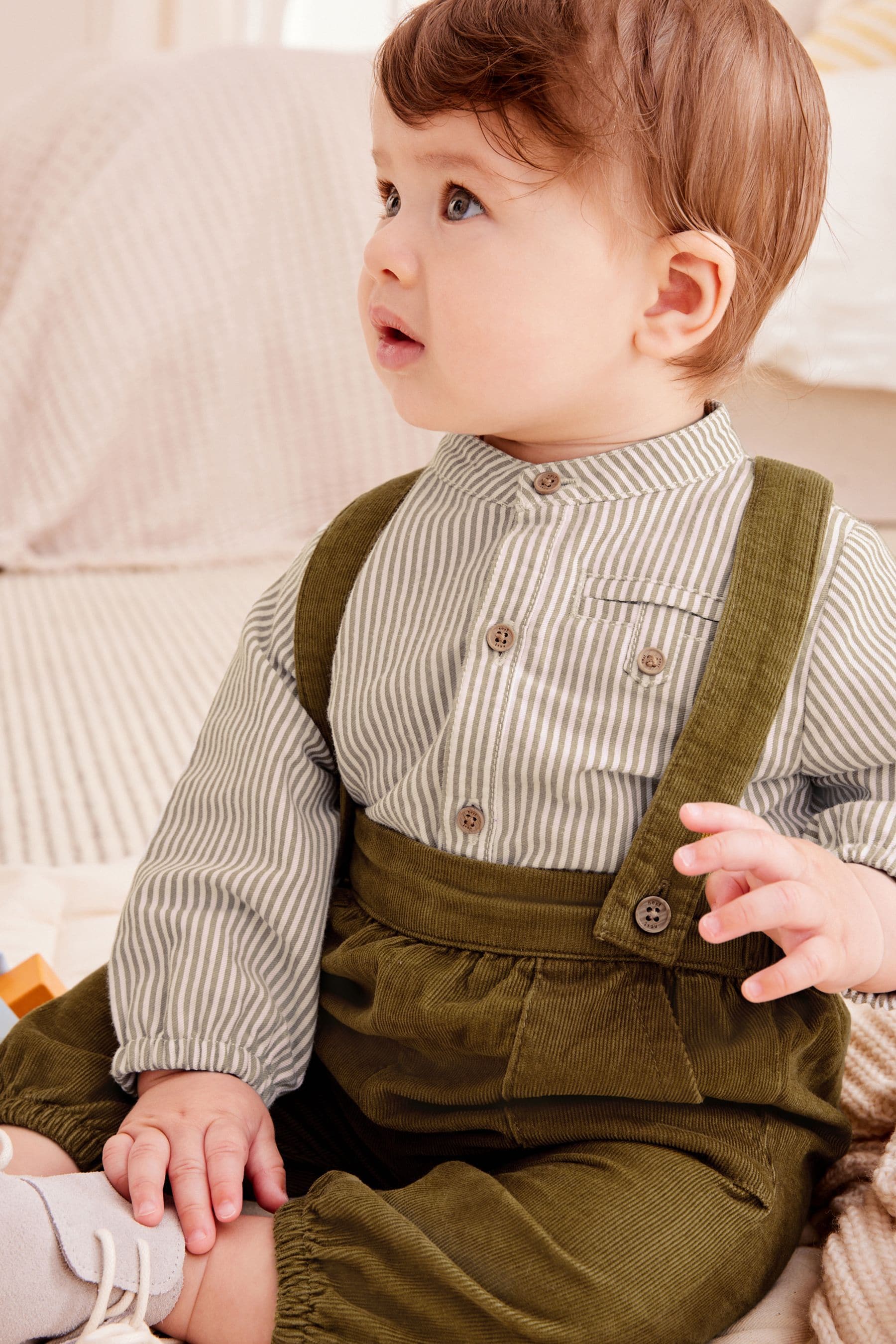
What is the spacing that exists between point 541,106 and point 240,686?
33 centimetres

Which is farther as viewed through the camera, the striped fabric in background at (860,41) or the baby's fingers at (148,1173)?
the striped fabric in background at (860,41)

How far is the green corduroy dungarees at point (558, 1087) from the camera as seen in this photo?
0.50 meters

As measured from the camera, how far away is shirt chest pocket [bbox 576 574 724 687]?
60 centimetres

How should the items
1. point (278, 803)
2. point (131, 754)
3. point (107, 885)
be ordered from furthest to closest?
point (131, 754) < point (107, 885) < point (278, 803)

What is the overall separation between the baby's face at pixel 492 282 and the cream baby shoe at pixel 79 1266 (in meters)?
0.37

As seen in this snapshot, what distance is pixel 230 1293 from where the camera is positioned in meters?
0.52

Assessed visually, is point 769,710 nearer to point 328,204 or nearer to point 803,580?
point 803,580

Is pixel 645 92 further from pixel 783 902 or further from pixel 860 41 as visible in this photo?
pixel 860 41

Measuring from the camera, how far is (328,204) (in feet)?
5.85

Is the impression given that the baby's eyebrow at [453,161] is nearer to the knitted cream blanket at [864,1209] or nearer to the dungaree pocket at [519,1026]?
the dungaree pocket at [519,1026]

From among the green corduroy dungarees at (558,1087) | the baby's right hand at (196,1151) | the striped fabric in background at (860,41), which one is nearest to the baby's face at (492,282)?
the green corduroy dungarees at (558,1087)

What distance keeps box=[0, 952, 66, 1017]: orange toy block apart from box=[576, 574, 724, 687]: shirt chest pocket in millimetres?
381

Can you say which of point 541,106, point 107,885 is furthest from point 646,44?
point 107,885

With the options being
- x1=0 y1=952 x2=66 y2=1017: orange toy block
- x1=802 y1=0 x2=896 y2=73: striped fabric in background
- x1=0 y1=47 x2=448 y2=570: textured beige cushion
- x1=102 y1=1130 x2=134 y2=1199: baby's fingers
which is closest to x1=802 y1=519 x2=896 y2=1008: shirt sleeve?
x1=102 y1=1130 x2=134 y2=1199: baby's fingers
